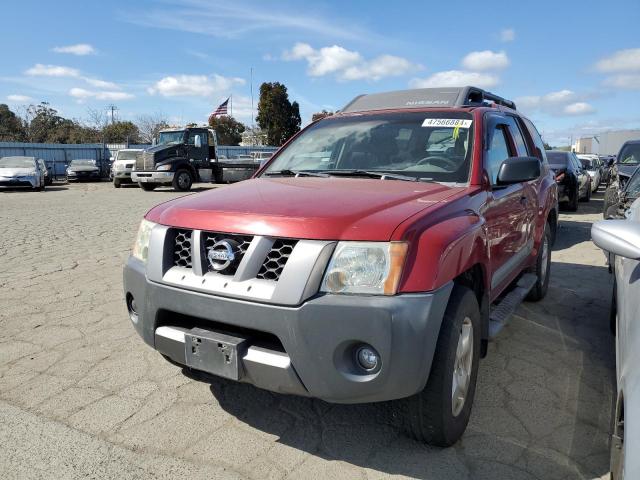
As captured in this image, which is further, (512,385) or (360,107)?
(360,107)

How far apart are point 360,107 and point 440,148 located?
1.17m

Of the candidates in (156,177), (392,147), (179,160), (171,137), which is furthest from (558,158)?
(171,137)

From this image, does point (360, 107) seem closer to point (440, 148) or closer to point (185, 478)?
point (440, 148)

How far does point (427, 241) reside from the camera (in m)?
2.10

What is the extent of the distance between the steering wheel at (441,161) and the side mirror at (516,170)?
0.90 feet

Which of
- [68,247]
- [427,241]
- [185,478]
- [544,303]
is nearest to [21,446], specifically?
[185,478]

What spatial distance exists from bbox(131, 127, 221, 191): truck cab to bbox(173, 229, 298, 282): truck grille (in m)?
17.4

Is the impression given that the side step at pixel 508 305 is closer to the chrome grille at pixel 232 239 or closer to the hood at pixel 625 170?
the chrome grille at pixel 232 239

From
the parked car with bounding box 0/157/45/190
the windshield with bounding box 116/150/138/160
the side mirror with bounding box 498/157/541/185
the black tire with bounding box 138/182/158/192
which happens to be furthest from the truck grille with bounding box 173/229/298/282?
the windshield with bounding box 116/150/138/160

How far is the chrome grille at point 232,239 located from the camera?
2.25 metres

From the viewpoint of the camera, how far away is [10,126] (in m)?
47.7

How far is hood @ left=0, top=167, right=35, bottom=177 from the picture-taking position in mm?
19312

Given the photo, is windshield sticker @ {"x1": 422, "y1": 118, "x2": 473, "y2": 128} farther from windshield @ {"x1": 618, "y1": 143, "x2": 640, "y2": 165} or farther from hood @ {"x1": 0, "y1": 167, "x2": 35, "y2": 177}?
hood @ {"x1": 0, "y1": 167, "x2": 35, "y2": 177}

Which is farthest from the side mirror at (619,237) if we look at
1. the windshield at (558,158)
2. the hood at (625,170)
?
the windshield at (558,158)
